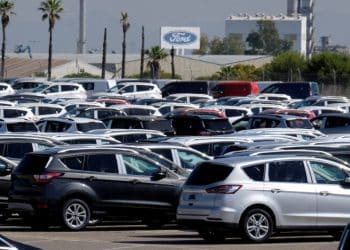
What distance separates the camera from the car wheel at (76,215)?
72.8ft

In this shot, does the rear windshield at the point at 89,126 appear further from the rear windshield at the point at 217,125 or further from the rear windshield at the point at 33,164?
the rear windshield at the point at 33,164

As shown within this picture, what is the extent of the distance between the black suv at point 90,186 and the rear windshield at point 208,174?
2.56 metres

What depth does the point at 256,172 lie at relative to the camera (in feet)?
65.0

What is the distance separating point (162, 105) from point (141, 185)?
91.0 feet

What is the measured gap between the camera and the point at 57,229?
22906 mm

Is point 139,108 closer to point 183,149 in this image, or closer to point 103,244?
point 183,149

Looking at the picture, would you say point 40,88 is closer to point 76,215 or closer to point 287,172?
point 76,215

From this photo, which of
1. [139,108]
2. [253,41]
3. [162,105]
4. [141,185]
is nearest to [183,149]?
[141,185]

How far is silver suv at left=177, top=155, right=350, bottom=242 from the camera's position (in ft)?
63.8

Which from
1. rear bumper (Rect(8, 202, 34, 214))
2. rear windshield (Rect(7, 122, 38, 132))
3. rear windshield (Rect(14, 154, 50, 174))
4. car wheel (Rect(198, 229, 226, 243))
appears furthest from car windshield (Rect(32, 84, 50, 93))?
car wheel (Rect(198, 229, 226, 243))

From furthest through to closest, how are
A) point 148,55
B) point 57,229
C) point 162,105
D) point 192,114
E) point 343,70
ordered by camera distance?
point 148,55, point 343,70, point 162,105, point 192,114, point 57,229

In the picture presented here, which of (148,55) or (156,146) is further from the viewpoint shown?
(148,55)

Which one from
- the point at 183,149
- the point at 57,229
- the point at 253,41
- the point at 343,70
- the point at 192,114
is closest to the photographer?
the point at 57,229

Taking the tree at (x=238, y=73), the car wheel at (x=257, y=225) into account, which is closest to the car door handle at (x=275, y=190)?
the car wheel at (x=257, y=225)
